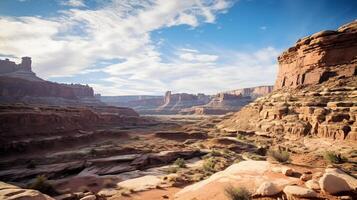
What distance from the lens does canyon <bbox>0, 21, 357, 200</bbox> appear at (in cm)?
902

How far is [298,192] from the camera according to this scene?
6992 mm

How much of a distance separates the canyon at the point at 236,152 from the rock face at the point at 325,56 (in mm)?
111

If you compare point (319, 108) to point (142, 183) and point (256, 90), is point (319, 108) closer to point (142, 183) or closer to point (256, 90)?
point (142, 183)

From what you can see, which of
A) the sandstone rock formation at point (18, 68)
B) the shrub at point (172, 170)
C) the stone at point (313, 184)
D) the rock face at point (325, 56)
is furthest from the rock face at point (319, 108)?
the sandstone rock formation at point (18, 68)

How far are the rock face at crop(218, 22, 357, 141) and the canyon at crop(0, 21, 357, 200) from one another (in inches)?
3.7

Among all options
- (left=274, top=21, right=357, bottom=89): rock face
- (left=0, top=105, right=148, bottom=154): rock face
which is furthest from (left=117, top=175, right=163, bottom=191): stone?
(left=274, top=21, right=357, bottom=89): rock face

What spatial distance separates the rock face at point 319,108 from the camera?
19898 mm

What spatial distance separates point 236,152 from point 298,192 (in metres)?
15.7

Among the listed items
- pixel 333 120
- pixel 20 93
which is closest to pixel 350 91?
pixel 333 120

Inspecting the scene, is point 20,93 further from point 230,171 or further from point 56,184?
point 230,171

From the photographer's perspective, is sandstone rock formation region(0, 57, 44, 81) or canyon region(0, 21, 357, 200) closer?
canyon region(0, 21, 357, 200)

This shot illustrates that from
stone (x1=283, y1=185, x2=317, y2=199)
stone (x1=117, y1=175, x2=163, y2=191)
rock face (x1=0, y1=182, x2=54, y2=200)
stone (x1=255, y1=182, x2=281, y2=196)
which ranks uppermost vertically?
stone (x1=283, y1=185, x2=317, y2=199)

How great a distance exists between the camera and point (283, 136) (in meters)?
24.1

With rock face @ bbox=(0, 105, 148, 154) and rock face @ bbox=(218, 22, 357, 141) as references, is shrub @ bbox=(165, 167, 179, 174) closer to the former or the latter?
rock face @ bbox=(218, 22, 357, 141)
